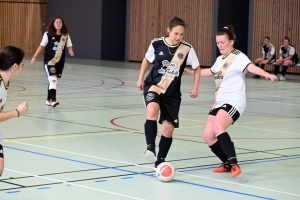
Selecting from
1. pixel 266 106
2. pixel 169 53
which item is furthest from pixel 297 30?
pixel 169 53

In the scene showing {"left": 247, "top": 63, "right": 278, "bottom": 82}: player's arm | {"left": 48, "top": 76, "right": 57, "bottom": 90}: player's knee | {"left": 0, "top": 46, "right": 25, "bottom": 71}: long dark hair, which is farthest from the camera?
{"left": 48, "top": 76, "right": 57, "bottom": 90}: player's knee

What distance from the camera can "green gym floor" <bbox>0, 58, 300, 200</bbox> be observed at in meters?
5.84

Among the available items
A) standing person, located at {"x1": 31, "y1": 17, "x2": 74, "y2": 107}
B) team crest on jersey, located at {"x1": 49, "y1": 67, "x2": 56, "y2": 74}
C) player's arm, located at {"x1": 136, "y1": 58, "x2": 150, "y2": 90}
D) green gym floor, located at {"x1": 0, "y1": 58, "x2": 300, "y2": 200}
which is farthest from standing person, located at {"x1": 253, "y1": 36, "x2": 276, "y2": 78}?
player's arm, located at {"x1": 136, "y1": 58, "x2": 150, "y2": 90}

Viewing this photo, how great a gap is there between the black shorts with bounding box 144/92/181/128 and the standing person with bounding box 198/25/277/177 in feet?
1.27

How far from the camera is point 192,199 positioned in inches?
218

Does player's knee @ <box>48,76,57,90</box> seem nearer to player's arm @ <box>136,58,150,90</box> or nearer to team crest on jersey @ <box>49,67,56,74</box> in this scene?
team crest on jersey @ <box>49,67,56,74</box>

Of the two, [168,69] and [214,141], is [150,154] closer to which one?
[214,141]

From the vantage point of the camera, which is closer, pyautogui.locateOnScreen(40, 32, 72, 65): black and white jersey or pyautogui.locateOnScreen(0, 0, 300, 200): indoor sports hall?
pyautogui.locateOnScreen(0, 0, 300, 200): indoor sports hall

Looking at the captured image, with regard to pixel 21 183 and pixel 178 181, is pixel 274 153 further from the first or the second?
pixel 21 183

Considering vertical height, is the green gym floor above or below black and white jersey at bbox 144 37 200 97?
below

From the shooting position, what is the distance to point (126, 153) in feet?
25.3

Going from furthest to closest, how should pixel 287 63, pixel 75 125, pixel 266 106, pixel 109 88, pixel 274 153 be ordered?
pixel 287 63 < pixel 109 88 < pixel 266 106 < pixel 75 125 < pixel 274 153

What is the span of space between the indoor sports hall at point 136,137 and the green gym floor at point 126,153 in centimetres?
1

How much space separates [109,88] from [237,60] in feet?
33.3
